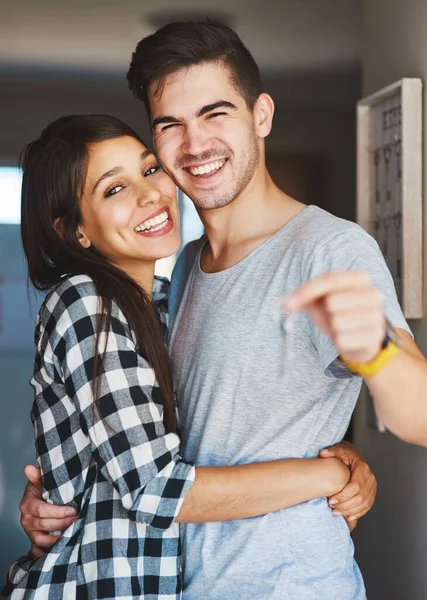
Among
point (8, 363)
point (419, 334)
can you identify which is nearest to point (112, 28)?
point (8, 363)

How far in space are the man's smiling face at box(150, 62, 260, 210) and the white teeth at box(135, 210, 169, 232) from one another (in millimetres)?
82

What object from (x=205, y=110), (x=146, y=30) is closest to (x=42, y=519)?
(x=205, y=110)

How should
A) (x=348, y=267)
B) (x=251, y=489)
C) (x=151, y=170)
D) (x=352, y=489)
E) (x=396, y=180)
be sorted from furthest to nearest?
(x=396, y=180) → (x=151, y=170) → (x=352, y=489) → (x=251, y=489) → (x=348, y=267)

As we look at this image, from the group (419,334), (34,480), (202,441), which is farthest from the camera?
(419,334)

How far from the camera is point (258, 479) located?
5.11ft

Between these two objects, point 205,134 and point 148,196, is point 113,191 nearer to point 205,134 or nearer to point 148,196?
point 148,196

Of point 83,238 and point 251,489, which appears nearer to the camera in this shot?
point 251,489

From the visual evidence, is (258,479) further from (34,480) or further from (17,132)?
(17,132)

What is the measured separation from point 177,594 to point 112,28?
228cm

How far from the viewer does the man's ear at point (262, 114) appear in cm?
195

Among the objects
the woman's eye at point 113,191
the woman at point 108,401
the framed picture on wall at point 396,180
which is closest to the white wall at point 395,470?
the framed picture on wall at point 396,180

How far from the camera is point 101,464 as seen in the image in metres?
1.56

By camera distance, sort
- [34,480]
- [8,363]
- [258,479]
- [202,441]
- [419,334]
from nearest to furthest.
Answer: [258,479], [202,441], [34,480], [419,334], [8,363]

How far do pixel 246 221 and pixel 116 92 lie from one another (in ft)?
5.26
